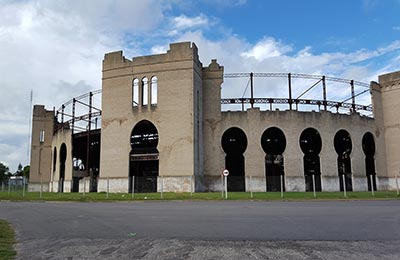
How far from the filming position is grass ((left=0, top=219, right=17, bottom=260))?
8812 mm

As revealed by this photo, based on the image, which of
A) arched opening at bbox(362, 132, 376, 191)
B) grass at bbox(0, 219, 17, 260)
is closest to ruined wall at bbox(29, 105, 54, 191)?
arched opening at bbox(362, 132, 376, 191)

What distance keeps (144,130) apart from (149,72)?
9332mm

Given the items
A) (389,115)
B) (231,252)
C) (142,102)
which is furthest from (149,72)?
(231,252)

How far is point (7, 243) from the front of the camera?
10.6m

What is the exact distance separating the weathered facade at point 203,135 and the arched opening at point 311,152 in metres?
0.30

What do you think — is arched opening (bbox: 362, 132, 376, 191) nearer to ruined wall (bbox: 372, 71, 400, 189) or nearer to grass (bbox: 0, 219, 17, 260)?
ruined wall (bbox: 372, 71, 400, 189)

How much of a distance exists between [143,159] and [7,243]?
36293 millimetres

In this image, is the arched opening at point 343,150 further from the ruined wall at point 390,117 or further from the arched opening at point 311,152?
the ruined wall at point 390,117

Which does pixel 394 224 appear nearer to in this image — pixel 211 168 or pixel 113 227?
pixel 113 227

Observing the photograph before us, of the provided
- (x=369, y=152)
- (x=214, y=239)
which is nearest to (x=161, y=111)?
(x=369, y=152)

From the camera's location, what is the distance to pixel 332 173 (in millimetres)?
47875

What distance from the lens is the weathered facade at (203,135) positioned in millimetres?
45562

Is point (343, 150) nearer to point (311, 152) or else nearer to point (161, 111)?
point (311, 152)

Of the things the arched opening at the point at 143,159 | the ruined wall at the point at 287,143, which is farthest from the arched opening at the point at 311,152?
the arched opening at the point at 143,159
